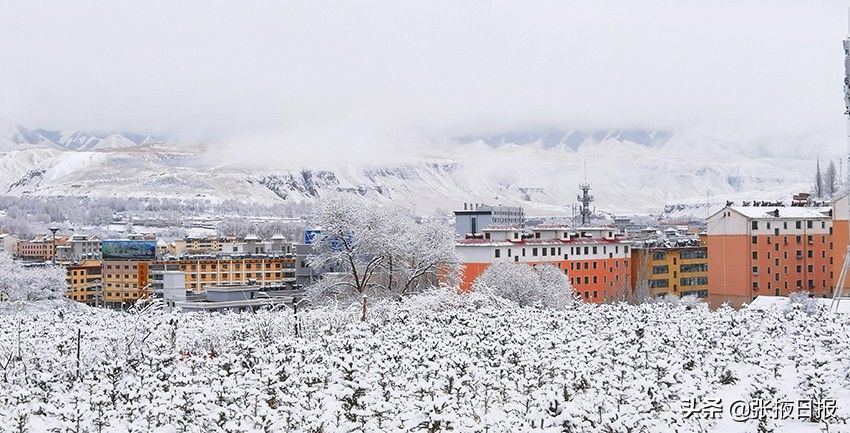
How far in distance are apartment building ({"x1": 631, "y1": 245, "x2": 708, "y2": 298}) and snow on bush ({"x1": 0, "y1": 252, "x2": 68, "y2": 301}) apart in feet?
119

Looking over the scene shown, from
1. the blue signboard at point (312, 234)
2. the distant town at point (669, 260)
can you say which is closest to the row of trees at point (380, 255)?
the blue signboard at point (312, 234)

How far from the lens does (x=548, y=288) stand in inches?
1614

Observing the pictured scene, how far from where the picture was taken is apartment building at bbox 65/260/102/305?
7788cm

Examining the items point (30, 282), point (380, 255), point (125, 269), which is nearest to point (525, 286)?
point (380, 255)

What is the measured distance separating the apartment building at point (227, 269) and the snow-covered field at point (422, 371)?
166 feet

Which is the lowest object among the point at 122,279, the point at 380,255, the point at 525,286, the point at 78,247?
the point at 122,279

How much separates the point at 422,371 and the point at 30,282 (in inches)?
2147

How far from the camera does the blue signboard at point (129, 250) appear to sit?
3063 inches

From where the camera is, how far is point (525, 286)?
127 feet

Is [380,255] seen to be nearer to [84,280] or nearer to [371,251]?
[371,251]

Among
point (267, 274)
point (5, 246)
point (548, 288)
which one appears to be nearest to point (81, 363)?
point (548, 288)

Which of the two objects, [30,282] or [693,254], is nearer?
[693,254]

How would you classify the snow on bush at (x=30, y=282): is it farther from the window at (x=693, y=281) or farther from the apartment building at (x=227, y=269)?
the window at (x=693, y=281)

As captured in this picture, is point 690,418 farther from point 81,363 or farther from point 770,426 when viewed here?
point 81,363
